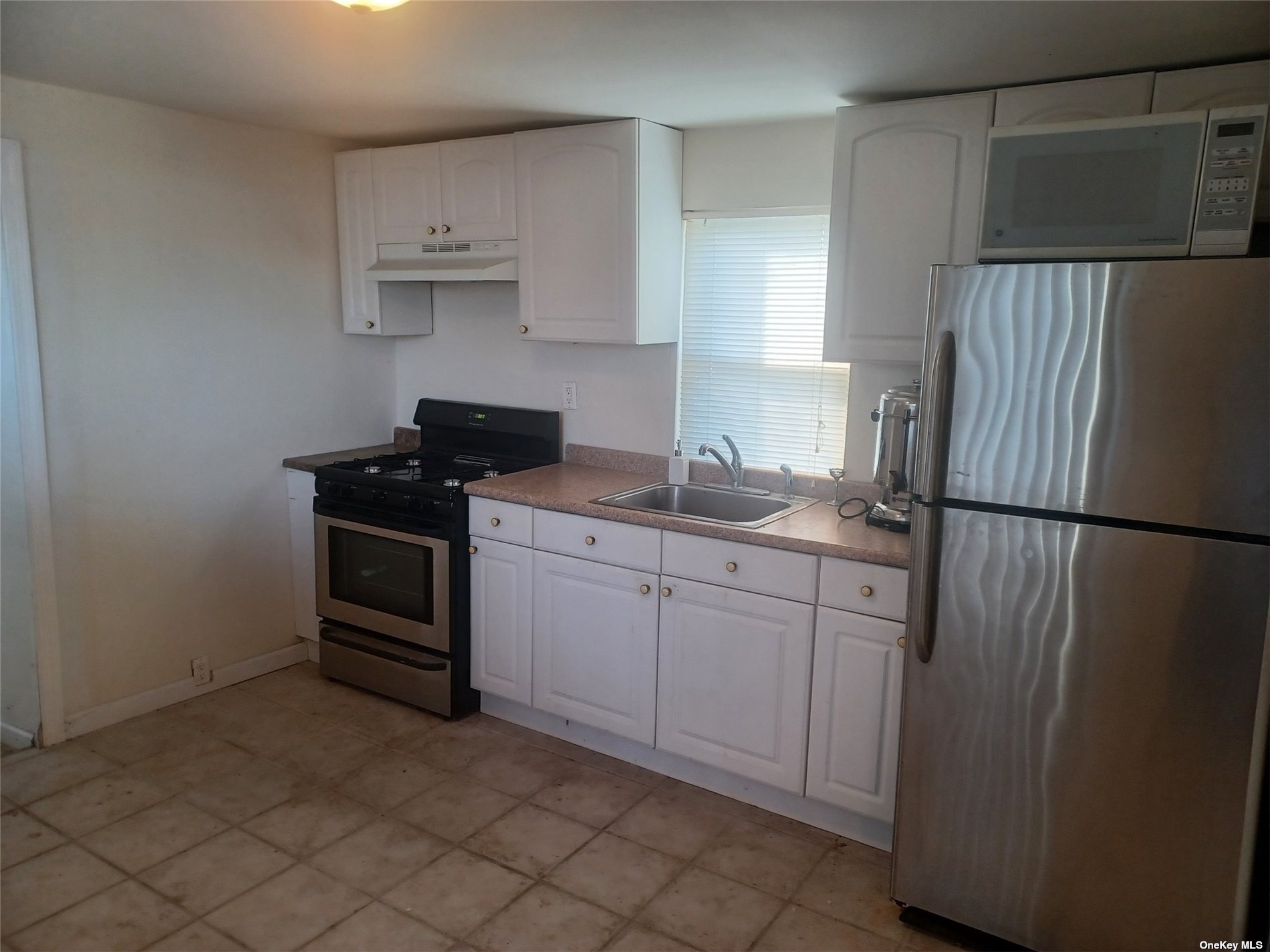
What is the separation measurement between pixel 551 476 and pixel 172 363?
147 centimetres

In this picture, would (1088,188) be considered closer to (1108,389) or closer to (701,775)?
(1108,389)

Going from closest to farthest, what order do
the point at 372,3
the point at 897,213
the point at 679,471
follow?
the point at 372,3
the point at 897,213
the point at 679,471

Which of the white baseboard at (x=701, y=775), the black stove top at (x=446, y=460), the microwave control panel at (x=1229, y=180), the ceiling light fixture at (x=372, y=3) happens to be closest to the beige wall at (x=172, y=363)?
the black stove top at (x=446, y=460)

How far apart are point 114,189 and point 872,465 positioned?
2794 millimetres

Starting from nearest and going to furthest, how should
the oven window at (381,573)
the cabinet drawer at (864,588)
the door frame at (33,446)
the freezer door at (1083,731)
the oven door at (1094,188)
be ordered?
the freezer door at (1083,731), the oven door at (1094,188), the cabinet drawer at (864,588), the door frame at (33,446), the oven window at (381,573)

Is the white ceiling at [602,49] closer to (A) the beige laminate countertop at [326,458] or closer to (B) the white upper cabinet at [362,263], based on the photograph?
(B) the white upper cabinet at [362,263]

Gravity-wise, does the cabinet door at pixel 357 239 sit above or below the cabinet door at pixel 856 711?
above

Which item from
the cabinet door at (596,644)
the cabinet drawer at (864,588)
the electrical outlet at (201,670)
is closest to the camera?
the cabinet drawer at (864,588)

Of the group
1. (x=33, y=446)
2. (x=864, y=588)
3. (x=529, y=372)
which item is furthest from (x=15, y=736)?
(x=864, y=588)

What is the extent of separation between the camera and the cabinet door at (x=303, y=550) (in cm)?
370

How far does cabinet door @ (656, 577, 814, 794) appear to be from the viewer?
2588 mm

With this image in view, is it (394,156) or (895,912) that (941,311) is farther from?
(394,156)

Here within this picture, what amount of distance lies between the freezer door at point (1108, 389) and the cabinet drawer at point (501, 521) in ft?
4.84

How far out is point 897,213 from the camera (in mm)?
2580
